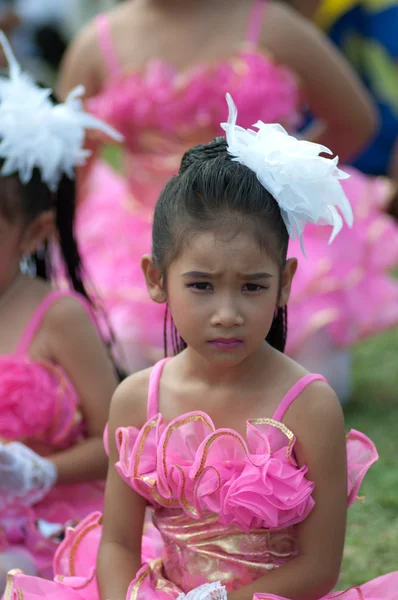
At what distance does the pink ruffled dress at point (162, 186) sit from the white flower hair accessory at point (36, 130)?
1.09m

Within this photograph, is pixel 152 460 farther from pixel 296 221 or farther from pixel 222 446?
pixel 296 221

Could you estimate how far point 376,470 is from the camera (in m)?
3.30

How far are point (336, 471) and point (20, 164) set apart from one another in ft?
3.67

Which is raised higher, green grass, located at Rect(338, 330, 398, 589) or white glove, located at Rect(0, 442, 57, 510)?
white glove, located at Rect(0, 442, 57, 510)

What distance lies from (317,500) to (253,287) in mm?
386

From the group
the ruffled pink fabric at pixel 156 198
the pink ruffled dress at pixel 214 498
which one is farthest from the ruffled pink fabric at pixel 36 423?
the ruffled pink fabric at pixel 156 198

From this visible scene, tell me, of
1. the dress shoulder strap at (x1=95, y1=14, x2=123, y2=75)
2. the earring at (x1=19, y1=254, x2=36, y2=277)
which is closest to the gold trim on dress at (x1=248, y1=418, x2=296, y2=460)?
the earring at (x1=19, y1=254, x2=36, y2=277)

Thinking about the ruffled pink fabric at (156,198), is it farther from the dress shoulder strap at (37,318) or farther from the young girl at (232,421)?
the young girl at (232,421)

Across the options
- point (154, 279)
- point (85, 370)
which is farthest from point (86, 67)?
point (154, 279)

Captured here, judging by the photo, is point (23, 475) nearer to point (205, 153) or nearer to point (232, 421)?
point (232, 421)

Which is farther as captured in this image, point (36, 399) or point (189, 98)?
point (189, 98)

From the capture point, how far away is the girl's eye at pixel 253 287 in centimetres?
172

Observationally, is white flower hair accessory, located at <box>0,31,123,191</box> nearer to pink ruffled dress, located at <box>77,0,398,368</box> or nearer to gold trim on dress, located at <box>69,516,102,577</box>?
Result: gold trim on dress, located at <box>69,516,102,577</box>

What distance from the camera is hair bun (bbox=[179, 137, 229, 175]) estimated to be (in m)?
1.77
